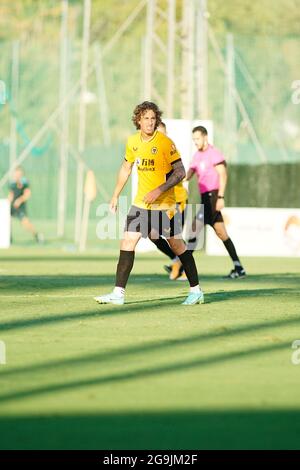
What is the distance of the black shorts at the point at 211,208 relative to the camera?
19.5 meters

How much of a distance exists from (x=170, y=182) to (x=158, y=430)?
272 inches

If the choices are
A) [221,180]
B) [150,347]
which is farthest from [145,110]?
[221,180]

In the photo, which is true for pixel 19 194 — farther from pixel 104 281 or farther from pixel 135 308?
pixel 135 308

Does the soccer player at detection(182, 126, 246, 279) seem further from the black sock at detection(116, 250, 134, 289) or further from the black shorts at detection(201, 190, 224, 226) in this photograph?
the black sock at detection(116, 250, 134, 289)

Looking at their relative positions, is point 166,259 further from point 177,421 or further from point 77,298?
point 177,421

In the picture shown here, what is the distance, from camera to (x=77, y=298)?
49.2ft

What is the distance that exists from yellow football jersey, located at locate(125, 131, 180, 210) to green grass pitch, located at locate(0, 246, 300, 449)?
1.15 metres

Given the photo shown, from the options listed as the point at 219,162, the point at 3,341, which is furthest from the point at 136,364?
the point at 219,162

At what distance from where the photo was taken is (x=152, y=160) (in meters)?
13.7

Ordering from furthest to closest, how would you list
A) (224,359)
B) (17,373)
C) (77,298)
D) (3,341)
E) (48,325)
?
(77,298)
(48,325)
(3,341)
(224,359)
(17,373)

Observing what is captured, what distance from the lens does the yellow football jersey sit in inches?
536

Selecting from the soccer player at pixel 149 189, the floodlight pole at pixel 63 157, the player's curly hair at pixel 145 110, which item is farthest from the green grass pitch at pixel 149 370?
the floodlight pole at pixel 63 157

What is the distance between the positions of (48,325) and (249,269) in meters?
10.8

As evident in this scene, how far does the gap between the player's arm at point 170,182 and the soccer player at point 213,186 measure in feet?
17.4
